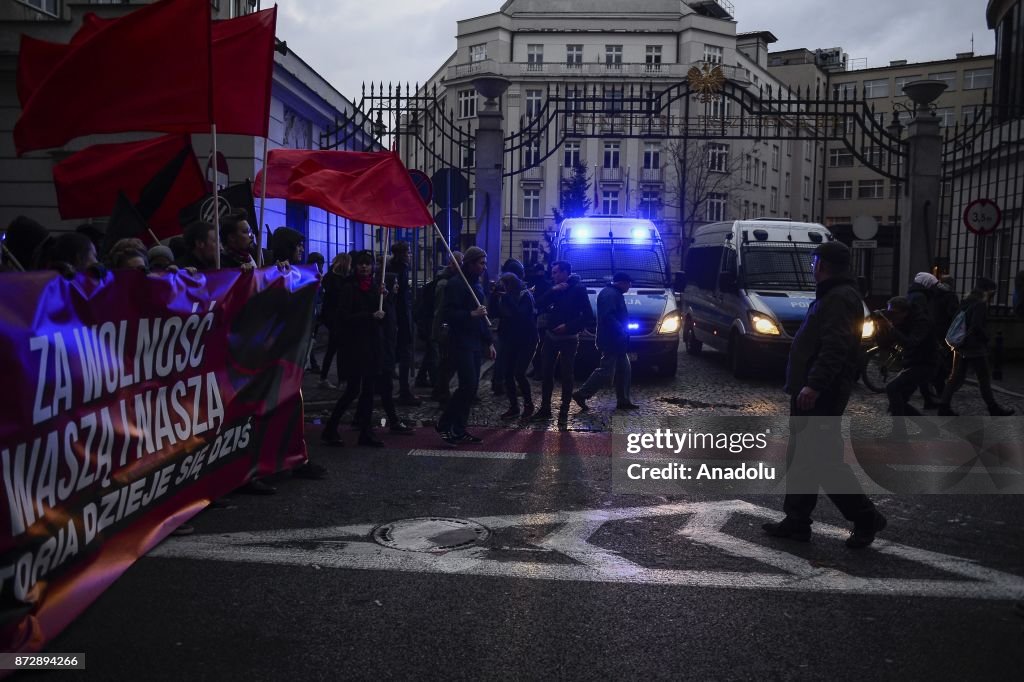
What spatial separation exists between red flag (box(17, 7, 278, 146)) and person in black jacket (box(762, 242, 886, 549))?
13.3 feet

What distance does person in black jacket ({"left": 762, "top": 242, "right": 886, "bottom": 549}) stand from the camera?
18.0 ft

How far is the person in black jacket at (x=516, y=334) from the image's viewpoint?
1093 centimetres

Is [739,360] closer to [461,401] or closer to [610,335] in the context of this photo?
[610,335]

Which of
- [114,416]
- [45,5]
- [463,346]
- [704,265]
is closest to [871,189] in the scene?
[704,265]

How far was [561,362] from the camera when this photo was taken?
425 inches

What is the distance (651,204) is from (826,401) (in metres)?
57.6

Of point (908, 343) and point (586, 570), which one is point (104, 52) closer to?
point (586, 570)

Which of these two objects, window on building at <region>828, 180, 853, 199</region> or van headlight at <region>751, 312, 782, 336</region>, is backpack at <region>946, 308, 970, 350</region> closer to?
van headlight at <region>751, 312, 782, 336</region>

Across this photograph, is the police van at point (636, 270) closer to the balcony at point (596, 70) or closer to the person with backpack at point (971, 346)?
the person with backpack at point (971, 346)

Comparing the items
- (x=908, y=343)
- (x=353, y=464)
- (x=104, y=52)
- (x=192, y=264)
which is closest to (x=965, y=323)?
(x=908, y=343)

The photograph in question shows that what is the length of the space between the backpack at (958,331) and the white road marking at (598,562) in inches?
232

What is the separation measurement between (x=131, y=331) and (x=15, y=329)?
102 cm

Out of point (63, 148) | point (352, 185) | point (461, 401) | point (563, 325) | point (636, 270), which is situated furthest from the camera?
point (63, 148)

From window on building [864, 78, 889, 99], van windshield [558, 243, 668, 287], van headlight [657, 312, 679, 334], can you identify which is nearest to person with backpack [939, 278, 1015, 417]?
van headlight [657, 312, 679, 334]
